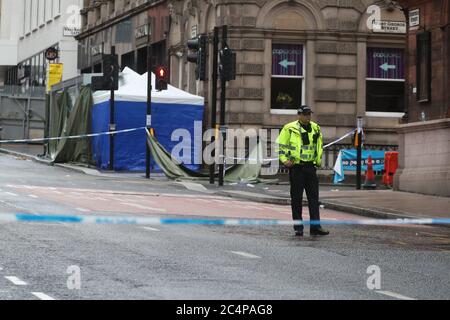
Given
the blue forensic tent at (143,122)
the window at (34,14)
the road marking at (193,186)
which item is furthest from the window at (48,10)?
the road marking at (193,186)

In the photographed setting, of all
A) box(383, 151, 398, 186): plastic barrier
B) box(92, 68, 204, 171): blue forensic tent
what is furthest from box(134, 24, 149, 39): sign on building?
box(383, 151, 398, 186): plastic barrier

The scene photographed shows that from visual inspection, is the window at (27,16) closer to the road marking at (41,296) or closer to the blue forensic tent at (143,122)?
the blue forensic tent at (143,122)

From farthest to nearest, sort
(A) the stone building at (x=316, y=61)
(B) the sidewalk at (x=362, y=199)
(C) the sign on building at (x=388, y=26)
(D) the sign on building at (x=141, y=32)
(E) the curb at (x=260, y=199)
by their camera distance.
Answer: (D) the sign on building at (x=141, y=32), (C) the sign on building at (x=388, y=26), (A) the stone building at (x=316, y=61), (E) the curb at (x=260, y=199), (B) the sidewalk at (x=362, y=199)

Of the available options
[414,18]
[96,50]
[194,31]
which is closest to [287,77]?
[194,31]

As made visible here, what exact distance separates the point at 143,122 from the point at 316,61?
5.84 m

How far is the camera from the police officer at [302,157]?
649 inches

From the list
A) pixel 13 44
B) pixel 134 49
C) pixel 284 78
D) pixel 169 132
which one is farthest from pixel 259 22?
pixel 13 44

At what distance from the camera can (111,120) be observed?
34.4 meters

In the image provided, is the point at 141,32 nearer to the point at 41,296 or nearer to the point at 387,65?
the point at 387,65

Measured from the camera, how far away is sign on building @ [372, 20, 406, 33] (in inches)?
1462

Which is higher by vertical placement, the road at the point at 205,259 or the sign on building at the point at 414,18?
the sign on building at the point at 414,18

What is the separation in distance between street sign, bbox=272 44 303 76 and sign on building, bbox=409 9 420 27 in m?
9.94

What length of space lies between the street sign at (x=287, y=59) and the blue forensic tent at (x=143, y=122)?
9.17 feet
